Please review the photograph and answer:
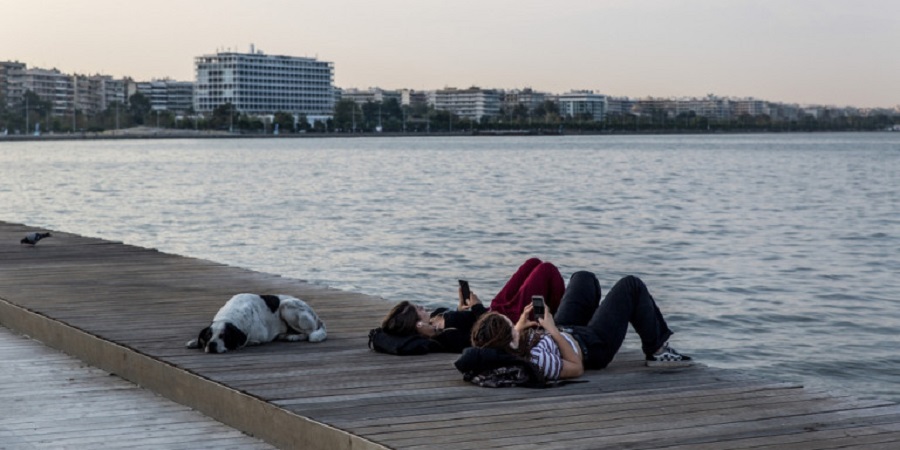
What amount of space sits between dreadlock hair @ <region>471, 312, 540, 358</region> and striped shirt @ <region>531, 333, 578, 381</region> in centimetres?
5

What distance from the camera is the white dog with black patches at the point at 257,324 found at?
9.27 m

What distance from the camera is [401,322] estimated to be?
30.1 ft

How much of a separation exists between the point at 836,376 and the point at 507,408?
9630mm

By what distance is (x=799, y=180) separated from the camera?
8056cm

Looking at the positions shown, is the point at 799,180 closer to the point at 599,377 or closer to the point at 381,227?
the point at 381,227

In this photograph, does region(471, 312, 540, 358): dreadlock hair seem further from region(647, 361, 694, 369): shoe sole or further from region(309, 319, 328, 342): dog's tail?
region(309, 319, 328, 342): dog's tail

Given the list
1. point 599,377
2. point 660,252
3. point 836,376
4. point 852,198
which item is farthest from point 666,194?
point 599,377

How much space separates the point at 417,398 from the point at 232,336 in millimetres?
2120

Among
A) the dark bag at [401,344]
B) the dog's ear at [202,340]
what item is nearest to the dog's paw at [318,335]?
the dark bag at [401,344]

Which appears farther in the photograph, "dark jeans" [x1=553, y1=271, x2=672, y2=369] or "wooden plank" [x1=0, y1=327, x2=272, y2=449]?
"dark jeans" [x1=553, y1=271, x2=672, y2=369]

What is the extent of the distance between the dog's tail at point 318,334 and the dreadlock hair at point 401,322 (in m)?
0.69

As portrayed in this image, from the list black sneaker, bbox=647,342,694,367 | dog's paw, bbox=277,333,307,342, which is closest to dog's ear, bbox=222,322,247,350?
dog's paw, bbox=277,333,307,342

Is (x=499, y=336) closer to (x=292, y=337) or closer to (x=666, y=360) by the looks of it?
(x=666, y=360)

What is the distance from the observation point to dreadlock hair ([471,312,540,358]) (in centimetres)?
802
